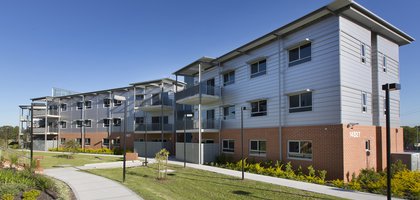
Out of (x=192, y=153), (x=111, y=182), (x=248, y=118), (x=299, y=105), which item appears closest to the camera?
(x=111, y=182)

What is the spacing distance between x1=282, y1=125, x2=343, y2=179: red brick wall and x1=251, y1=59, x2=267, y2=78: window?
18.5 ft

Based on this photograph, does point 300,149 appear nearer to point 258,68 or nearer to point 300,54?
point 300,54

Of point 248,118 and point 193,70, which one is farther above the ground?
point 193,70

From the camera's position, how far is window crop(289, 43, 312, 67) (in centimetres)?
1753

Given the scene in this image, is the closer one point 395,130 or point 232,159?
point 395,130

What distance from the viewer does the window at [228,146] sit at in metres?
23.8

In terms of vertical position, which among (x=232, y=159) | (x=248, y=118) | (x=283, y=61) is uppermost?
(x=283, y=61)

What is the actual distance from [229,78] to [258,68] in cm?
413

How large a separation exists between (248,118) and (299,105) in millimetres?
5253

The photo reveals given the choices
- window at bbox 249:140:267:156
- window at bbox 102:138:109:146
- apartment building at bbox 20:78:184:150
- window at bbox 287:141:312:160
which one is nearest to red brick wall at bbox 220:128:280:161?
window at bbox 249:140:267:156

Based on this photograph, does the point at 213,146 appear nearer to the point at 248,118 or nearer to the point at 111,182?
the point at 248,118

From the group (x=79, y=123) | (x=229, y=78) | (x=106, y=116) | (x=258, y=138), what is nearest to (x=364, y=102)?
(x=258, y=138)

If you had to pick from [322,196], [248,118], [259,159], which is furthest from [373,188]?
[248,118]

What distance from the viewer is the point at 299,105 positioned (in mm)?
17844
